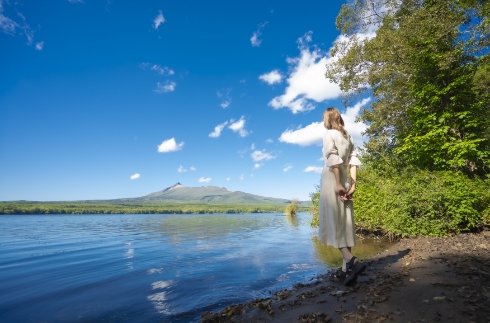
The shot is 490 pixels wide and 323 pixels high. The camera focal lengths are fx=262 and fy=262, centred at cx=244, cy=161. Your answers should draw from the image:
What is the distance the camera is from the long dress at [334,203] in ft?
16.9

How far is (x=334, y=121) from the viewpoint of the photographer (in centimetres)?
548

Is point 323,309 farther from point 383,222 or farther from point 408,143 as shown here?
point 408,143

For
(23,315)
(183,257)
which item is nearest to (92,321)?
(23,315)

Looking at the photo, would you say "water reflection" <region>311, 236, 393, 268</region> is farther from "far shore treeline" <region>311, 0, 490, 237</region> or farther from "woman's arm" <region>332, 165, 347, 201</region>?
"woman's arm" <region>332, 165, 347, 201</region>

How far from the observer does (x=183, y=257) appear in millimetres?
11883

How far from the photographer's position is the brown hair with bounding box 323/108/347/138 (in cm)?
544

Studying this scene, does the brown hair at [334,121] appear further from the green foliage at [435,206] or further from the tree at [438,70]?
the tree at [438,70]

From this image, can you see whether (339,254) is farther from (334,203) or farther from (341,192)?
(341,192)

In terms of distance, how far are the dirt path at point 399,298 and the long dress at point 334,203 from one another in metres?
0.90

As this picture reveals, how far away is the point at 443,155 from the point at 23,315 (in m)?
18.4

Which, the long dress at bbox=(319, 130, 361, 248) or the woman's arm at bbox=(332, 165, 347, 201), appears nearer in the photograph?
the woman's arm at bbox=(332, 165, 347, 201)

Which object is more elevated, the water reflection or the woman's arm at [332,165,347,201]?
the woman's arm at [332,165,347,201]

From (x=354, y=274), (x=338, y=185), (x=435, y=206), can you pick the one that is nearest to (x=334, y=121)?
(x=338, y=185)

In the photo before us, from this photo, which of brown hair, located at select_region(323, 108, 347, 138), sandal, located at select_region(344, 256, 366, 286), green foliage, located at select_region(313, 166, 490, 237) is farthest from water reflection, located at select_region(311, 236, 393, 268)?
brown hair, located at select_region(323, 108, 347, 138)
